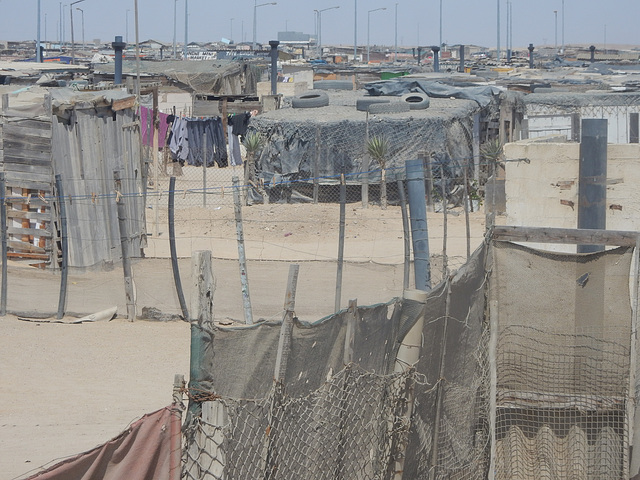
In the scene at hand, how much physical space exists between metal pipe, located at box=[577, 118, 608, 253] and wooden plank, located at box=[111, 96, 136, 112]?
789 centimetres

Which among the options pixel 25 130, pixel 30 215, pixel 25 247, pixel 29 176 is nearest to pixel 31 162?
pixel 29 176

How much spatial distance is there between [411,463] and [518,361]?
163 centimetres

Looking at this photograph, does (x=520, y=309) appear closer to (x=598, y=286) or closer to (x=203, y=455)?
(x=598, y=286)

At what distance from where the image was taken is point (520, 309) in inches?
240

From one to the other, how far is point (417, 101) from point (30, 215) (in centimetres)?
1257

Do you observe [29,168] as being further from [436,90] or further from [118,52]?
[436,90]

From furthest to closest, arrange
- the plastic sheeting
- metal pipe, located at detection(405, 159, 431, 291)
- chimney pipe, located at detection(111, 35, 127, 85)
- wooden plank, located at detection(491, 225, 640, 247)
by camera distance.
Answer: the plastic sheeting → chimney pipe, located at detection(111, 35, 127, 85) → metal pipe, located at detection(405, 159, 431, 291) → wooden plank, located at detection(491, 225, 640, 247)

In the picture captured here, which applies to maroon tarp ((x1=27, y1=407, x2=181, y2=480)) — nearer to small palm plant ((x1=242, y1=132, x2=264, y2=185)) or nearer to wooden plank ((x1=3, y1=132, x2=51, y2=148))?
wooden plank ((x1=3, y1=132, x2=51, y2=148))

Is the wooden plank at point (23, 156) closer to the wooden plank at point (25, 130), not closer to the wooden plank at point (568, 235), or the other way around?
the wooden plank at point (25, 130)

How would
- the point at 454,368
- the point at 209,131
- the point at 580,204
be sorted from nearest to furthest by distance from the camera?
the point at 454,368
the point at 580,204
the point at 209,131

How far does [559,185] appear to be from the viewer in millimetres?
8086

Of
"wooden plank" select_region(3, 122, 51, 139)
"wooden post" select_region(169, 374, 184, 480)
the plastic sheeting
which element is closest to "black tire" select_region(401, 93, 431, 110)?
the plastic sheeting

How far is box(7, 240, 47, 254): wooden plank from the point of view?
12109mm

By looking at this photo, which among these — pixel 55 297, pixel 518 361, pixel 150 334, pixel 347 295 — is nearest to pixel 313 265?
pixel 347 295
